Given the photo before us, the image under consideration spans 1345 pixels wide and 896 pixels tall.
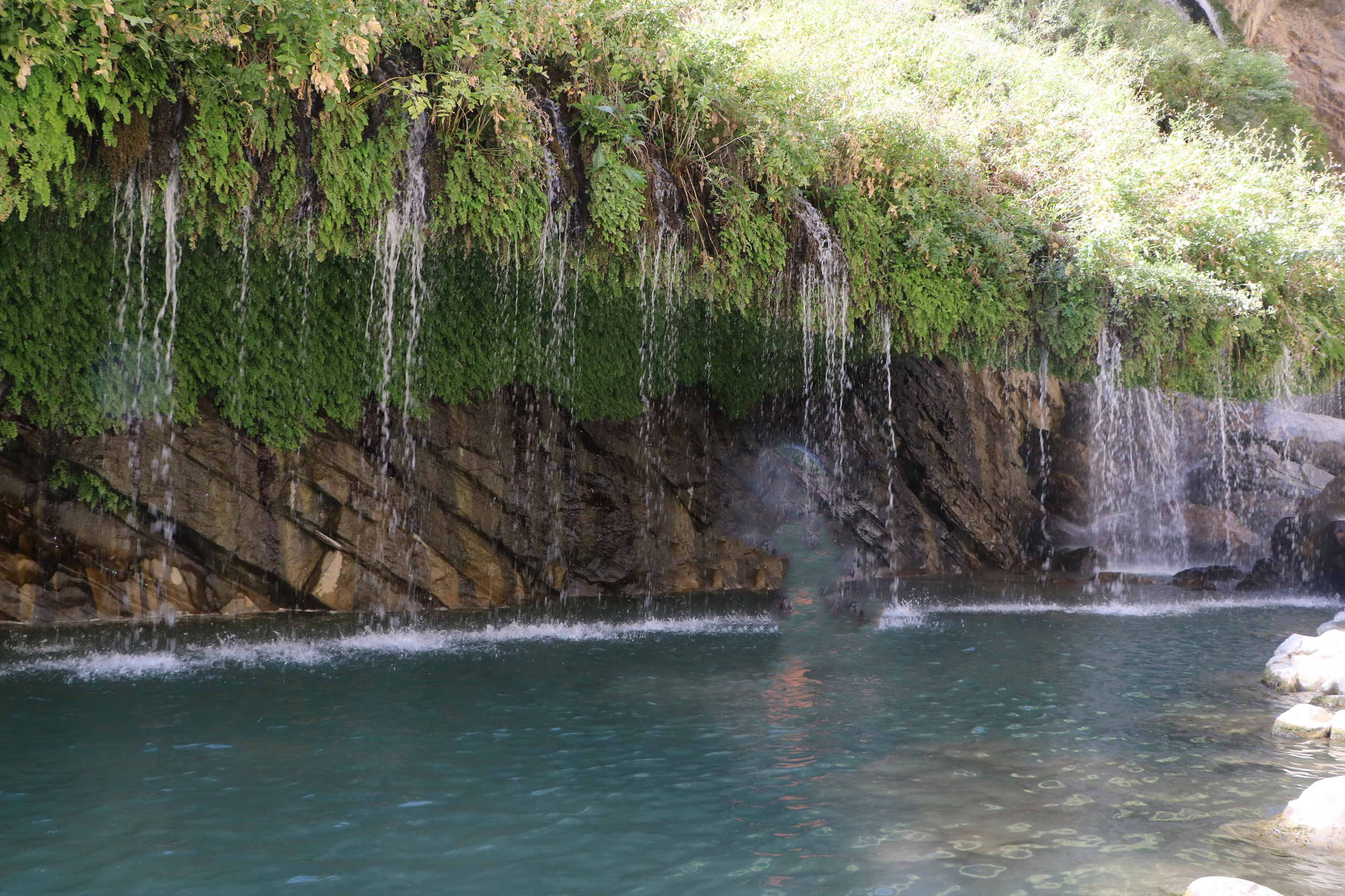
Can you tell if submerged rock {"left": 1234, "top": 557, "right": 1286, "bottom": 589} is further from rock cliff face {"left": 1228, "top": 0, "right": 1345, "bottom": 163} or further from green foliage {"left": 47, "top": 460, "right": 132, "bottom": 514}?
green foliage {"left": 47, "top": 460, "right": 132, "bottom": 514}

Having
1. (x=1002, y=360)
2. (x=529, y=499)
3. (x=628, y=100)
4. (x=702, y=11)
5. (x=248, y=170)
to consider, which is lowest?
(x=529, y=499)

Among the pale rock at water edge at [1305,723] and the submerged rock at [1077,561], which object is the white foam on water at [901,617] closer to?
the pale rock at water edge at [1305,723]

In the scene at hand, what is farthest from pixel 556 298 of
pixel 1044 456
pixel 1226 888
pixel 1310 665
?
pixel 1044 456

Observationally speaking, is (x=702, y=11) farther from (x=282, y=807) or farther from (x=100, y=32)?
(x=282, y=807)

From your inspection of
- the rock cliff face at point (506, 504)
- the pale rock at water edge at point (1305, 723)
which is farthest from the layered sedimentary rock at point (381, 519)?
the pale rock at water edge at point (1305, 723)

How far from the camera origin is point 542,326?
14094 mm

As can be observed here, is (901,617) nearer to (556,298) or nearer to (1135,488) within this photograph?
(556,298)

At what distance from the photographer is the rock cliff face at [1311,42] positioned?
1128 inches

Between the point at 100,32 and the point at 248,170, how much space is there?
171 centimetres

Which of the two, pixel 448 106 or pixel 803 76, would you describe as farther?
pixel 803 76

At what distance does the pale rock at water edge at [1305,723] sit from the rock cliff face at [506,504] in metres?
9.64

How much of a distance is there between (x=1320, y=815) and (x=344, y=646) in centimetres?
877

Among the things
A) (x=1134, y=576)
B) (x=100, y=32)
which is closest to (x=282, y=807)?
(x=100, y=32)

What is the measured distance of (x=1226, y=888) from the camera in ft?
14.0
